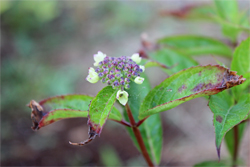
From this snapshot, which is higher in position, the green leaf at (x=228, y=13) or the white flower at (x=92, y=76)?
the green leaf at (x=228, y=13)

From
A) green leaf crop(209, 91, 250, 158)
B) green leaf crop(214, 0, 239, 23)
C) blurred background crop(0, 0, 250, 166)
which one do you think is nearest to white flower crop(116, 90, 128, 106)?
green leaf crop(209, 91, 250, 158)

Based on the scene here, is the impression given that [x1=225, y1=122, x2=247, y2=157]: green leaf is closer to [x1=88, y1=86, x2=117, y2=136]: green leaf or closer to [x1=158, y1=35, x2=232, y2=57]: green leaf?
[x1=158, y1=35, x2=232, y2=57]: green leaf

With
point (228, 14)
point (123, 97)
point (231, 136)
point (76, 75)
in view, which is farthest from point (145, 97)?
point (76, 75)

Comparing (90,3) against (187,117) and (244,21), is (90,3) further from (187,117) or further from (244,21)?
(244,21)

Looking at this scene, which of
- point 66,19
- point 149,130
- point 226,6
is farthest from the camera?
point 66,19

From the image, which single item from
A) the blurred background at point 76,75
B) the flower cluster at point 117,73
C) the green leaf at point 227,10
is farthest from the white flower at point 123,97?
the blurred background at point 76,75

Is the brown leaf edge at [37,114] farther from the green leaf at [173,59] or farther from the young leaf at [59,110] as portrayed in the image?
the green leaf at [173,59]

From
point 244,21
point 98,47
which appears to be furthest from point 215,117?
point 98,47
